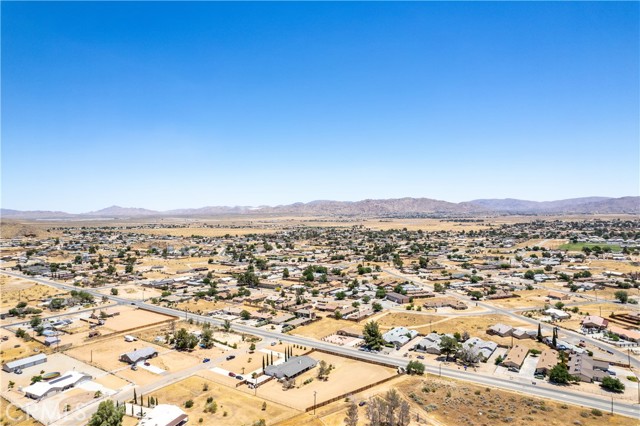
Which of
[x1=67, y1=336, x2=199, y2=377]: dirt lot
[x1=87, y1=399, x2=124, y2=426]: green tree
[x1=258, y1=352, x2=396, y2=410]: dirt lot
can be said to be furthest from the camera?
[x1=67, y1=336, x2=199, y2=377]: dirt lot

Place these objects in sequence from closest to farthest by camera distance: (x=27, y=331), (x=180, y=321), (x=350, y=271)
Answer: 1. (x=27, y=331)
2. (x=180, y=321)
3. (x=350, y=271)

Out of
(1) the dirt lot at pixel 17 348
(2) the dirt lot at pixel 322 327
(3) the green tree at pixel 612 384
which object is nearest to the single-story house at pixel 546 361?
(3) the green tree at pixel 612 384

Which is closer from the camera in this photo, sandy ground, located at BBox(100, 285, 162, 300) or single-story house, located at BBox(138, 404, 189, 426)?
single-story house, located at BBox(138, 404, 189, 426)

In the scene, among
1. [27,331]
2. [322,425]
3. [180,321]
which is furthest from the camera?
[180,321]

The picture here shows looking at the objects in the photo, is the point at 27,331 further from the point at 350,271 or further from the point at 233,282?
the point at 350,271

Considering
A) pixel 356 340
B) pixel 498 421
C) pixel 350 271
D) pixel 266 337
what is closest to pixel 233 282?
pixel 350 271

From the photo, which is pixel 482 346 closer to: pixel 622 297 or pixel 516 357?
pixel 516 357

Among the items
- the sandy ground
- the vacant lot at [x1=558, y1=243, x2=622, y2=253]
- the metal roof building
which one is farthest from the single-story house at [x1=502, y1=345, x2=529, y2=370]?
the vacant lot at [x1=558, y1=243, x2=622, y2=253]

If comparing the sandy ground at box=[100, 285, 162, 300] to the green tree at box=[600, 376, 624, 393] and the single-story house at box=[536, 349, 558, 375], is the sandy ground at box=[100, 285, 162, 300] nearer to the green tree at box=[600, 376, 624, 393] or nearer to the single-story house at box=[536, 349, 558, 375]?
the single-story house at box=[536, 349, 558, 375]

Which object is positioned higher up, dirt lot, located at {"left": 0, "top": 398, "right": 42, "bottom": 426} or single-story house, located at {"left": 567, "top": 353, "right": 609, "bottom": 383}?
single-story house, located at {"left": 567, "top": 353, "right": 609, "bottom": 383}
